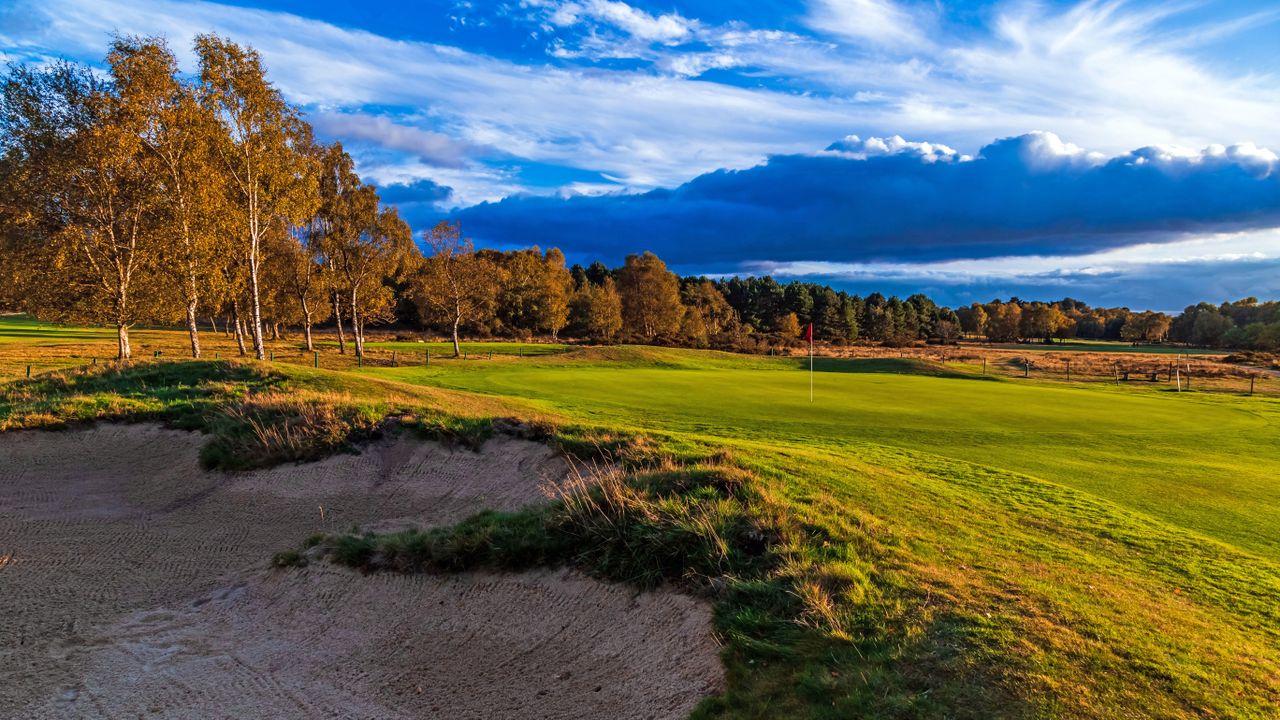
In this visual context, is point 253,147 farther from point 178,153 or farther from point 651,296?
point 651,296

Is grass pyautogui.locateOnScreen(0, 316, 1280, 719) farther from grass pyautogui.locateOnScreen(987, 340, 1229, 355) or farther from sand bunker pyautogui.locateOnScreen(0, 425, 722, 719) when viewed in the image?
grass pyautogui.locateOnScreen(987, 340, 1229, 355)

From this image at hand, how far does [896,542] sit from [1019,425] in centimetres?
1577

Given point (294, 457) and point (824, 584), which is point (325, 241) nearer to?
point (294, 457)

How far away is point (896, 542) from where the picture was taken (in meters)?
7.13

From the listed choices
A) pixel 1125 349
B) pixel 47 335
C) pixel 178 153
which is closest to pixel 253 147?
pixel 178 153

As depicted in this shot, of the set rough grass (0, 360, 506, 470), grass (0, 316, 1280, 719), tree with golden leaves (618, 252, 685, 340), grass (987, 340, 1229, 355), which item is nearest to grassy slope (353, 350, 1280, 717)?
grass (0, 316, 1280, 719)

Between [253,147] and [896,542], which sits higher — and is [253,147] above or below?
above

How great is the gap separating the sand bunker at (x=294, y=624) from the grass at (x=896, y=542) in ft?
1.46

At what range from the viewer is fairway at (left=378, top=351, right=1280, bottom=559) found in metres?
11.4

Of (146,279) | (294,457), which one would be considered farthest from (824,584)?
(146,279)

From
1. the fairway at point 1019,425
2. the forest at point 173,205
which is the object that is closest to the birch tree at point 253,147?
the forest at point 173,205

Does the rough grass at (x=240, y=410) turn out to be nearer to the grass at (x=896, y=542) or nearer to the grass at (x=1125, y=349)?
the grass at (x=896, y=542)

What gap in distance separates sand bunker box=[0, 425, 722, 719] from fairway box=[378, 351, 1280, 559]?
9.01 meters

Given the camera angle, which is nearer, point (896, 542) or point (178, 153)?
point (896, 542)
